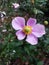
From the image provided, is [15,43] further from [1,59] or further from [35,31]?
[1,59]

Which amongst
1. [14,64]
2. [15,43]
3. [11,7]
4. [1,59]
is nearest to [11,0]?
[11,7]

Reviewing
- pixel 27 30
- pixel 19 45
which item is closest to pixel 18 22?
pixel 27 30

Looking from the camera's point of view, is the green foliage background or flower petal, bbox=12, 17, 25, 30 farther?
the green foliage background

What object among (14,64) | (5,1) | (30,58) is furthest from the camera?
(5,1)

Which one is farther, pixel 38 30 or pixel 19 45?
pixel 19 45

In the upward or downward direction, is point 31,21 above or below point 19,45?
above

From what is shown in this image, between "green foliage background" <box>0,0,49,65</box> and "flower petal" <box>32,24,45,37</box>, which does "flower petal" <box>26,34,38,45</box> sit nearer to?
"flower petal" <box>32,24,45,37</box>

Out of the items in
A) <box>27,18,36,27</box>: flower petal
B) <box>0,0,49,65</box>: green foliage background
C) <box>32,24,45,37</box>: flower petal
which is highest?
<box>27,18,36,27</box>: flower petal

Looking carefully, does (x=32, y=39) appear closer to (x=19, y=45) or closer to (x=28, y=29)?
(x=28, y=29)

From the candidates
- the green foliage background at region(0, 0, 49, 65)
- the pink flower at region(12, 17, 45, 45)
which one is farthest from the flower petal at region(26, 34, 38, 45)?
the green foliage background at region(0, 0, 49, 65)
